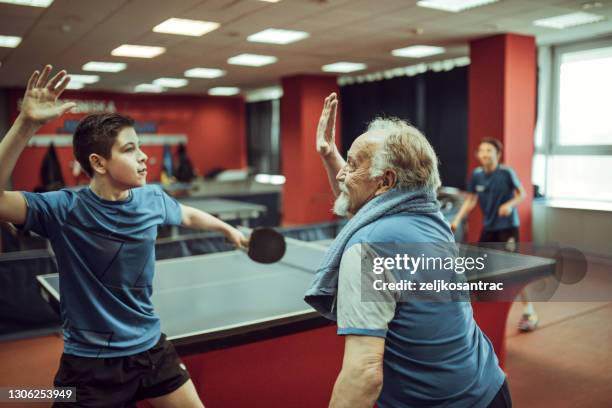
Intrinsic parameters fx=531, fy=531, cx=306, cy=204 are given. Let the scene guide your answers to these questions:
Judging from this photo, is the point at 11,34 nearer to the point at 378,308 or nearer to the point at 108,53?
the point at 108,53

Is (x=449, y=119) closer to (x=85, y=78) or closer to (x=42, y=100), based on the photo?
(x=85, y=78)

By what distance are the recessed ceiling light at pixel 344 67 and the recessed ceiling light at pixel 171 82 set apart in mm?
3167

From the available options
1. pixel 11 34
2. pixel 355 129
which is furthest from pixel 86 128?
pixel 355 129

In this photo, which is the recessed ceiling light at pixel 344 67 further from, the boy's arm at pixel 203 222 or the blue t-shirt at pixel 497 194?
the boy's arm at pixel 203 222

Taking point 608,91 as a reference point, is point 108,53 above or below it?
Result: above

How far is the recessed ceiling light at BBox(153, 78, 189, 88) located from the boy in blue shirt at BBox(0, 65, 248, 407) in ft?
31.4

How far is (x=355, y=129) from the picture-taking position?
1100 centimetres

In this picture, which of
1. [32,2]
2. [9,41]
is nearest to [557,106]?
[32,2]

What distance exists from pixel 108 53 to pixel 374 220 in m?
7.52

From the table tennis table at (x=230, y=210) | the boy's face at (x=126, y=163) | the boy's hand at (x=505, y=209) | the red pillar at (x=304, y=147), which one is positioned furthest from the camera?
the red pillar at (x=304, y=147)

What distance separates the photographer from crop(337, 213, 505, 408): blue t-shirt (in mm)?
1124

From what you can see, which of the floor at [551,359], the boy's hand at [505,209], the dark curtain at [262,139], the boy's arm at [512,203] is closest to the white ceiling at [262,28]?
the boy's arm at [512,203]

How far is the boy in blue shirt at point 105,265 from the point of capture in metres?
1.66

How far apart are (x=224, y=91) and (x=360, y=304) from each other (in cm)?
1297
